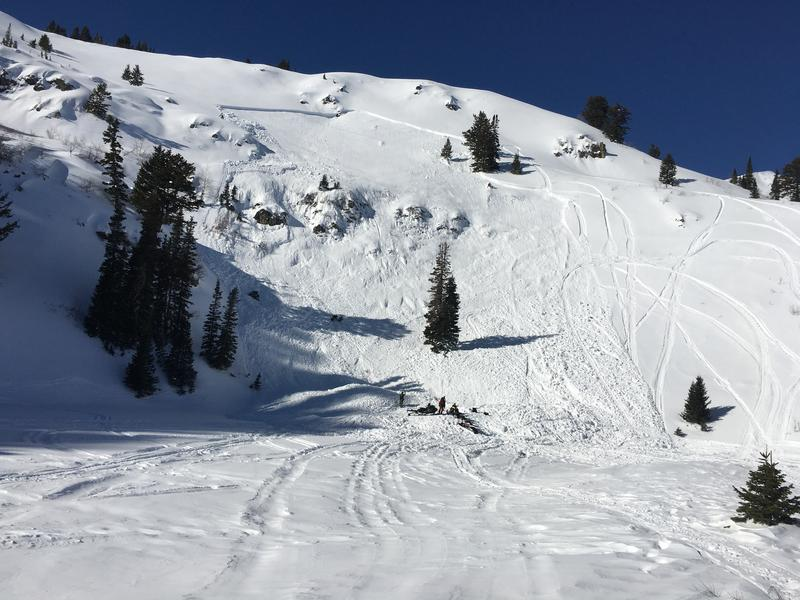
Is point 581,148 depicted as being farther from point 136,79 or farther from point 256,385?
point 136,79

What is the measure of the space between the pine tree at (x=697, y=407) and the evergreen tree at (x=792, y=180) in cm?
5966

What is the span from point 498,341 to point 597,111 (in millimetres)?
84343

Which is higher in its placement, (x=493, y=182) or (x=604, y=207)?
(x=493, y=182)

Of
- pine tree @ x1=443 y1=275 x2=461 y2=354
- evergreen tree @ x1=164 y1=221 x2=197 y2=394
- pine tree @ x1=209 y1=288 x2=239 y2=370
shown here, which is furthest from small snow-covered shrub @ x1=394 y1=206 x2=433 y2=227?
pine tree @ x1=209 y1=288 x2=239 y2=370

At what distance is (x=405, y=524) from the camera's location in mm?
7602

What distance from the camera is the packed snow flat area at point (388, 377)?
5645mm

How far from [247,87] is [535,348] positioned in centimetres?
8152

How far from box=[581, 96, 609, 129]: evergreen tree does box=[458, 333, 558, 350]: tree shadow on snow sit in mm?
80713

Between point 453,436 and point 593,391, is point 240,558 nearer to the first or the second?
point 453,436

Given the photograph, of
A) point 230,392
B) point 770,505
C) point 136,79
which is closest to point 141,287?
point 230,392

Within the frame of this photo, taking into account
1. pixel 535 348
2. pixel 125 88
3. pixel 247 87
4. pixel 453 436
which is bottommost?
pixel 453 436

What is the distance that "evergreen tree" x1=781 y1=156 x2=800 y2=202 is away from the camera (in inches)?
2574

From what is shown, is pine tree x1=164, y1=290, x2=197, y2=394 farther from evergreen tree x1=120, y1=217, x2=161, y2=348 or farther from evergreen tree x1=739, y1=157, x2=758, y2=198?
evergreen tree x1=739, y1=157, x2=758, y2=198

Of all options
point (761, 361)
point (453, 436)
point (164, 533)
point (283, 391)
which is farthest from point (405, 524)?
point (761, 361)
